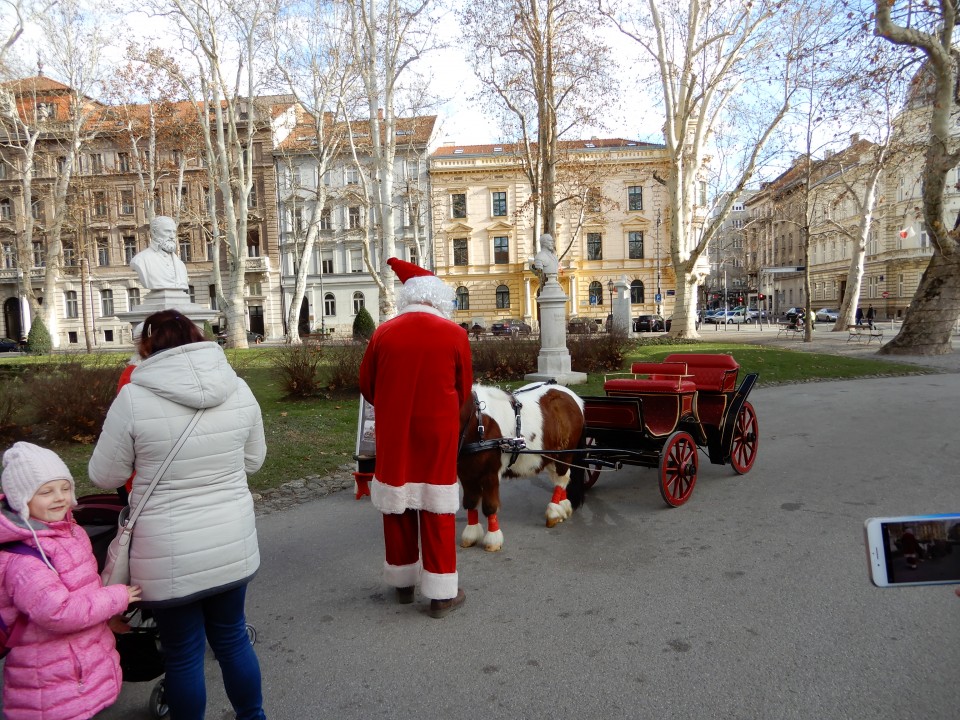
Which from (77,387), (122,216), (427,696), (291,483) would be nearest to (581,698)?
(427,696)

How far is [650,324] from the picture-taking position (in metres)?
43.7

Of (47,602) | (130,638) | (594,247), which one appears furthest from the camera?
(594,247)

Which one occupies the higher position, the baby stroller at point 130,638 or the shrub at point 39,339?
the shrub at point 39,339

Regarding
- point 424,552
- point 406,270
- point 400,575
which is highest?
point 406,270

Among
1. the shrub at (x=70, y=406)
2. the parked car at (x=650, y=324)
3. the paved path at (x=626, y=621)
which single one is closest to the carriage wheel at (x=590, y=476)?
the paved path at (x=626, y=621)

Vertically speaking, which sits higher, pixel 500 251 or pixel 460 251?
pixel 460 251

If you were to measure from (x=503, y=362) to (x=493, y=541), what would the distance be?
34.2 feet

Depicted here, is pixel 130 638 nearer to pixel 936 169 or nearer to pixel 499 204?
pixel 936 169

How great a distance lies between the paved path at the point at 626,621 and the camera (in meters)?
3.09

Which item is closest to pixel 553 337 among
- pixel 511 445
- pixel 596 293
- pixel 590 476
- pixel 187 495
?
pixel 590 476

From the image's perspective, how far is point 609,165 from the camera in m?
49.5

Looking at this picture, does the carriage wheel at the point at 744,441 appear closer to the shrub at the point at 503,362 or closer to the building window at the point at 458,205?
the shrub at the point at 503,362

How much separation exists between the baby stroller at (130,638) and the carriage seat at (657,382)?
466 centimetres

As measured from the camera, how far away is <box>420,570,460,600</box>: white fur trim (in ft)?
A: 13.0
